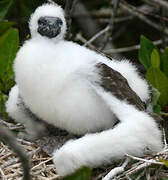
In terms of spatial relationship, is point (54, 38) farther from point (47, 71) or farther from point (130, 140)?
point (130, 140)

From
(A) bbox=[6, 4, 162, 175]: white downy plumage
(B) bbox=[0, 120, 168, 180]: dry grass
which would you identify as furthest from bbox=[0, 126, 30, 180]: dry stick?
(B) bbox=[0, 120, 168, 180]: dry grass

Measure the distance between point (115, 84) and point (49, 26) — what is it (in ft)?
1.83

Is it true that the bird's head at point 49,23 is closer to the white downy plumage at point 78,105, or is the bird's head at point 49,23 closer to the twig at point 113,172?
the white downy plumage at point 78,105

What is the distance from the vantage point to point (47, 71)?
305 centimetres

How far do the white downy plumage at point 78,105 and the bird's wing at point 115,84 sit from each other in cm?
3

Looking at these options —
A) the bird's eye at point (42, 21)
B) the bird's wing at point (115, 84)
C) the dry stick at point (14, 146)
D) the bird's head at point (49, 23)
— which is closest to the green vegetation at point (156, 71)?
the bird's wing at point (115, 84)

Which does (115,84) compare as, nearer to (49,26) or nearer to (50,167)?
(49,26)

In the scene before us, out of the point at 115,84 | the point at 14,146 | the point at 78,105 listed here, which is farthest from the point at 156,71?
the point at 14,146

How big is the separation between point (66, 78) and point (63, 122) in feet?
0.98

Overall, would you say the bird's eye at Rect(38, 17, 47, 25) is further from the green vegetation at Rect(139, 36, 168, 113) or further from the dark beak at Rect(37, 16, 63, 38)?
the green vegetation at Rect(139, 36, 168, 113)

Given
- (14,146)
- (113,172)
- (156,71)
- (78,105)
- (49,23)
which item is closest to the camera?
(14,146)

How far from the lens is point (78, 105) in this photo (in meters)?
3.05

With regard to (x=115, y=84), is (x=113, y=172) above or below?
below

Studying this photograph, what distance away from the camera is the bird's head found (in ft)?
10.6
